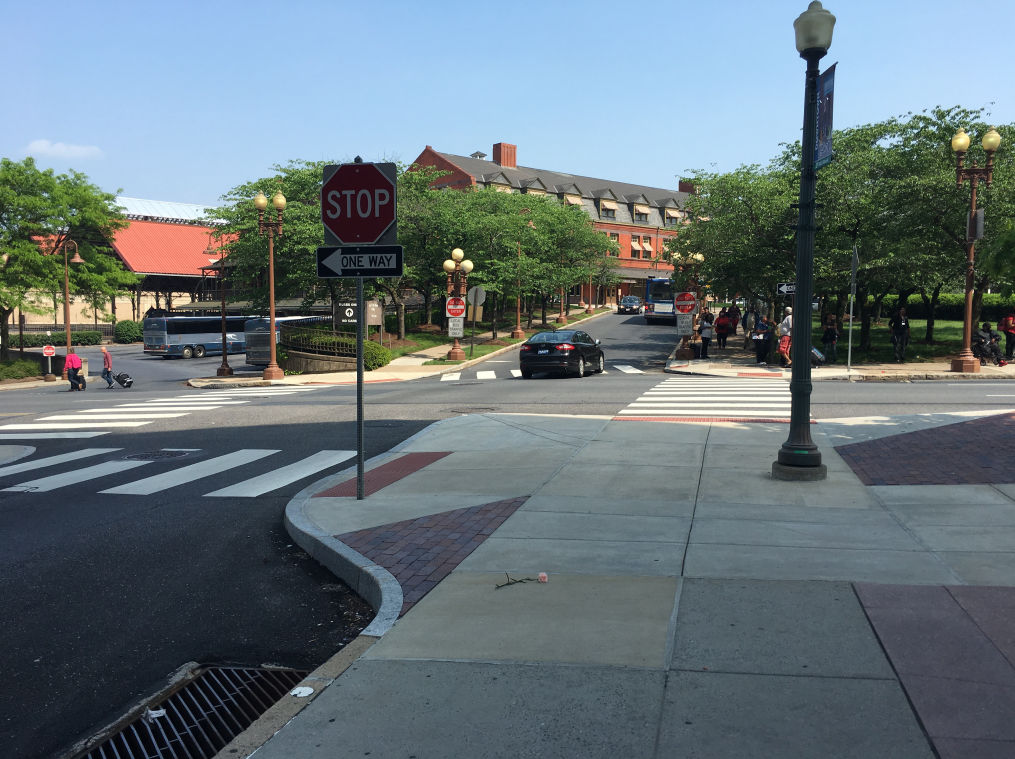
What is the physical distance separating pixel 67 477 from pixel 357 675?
8.34 metres

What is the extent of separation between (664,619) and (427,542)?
2.48 meters

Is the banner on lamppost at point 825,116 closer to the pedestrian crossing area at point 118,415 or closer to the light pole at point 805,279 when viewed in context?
the light pole at point 805,279

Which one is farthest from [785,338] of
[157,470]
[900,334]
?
[157,470]

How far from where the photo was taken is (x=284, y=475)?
1074 cm

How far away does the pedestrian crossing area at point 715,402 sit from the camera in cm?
1451

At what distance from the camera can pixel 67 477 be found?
10922 millimetres

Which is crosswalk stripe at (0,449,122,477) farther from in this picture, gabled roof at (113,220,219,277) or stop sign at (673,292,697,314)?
gabled roof at (113,220,219,277)

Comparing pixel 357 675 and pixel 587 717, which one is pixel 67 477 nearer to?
pixel 357 675

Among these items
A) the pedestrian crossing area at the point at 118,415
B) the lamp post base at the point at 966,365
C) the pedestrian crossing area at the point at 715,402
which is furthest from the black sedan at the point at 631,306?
the pedestrian crossing area at the point at 118,415

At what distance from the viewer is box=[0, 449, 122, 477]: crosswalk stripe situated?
38.4 ft

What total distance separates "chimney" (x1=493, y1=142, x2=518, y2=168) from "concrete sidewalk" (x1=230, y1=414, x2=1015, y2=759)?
273ft

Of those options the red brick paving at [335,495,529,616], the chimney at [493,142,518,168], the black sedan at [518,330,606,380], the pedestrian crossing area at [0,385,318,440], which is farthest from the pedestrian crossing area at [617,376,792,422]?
the chimney at [493,142,518,168]

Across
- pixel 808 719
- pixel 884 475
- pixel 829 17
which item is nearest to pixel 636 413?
pixel 884 475

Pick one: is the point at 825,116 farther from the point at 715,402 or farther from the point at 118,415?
the point at 118,415
